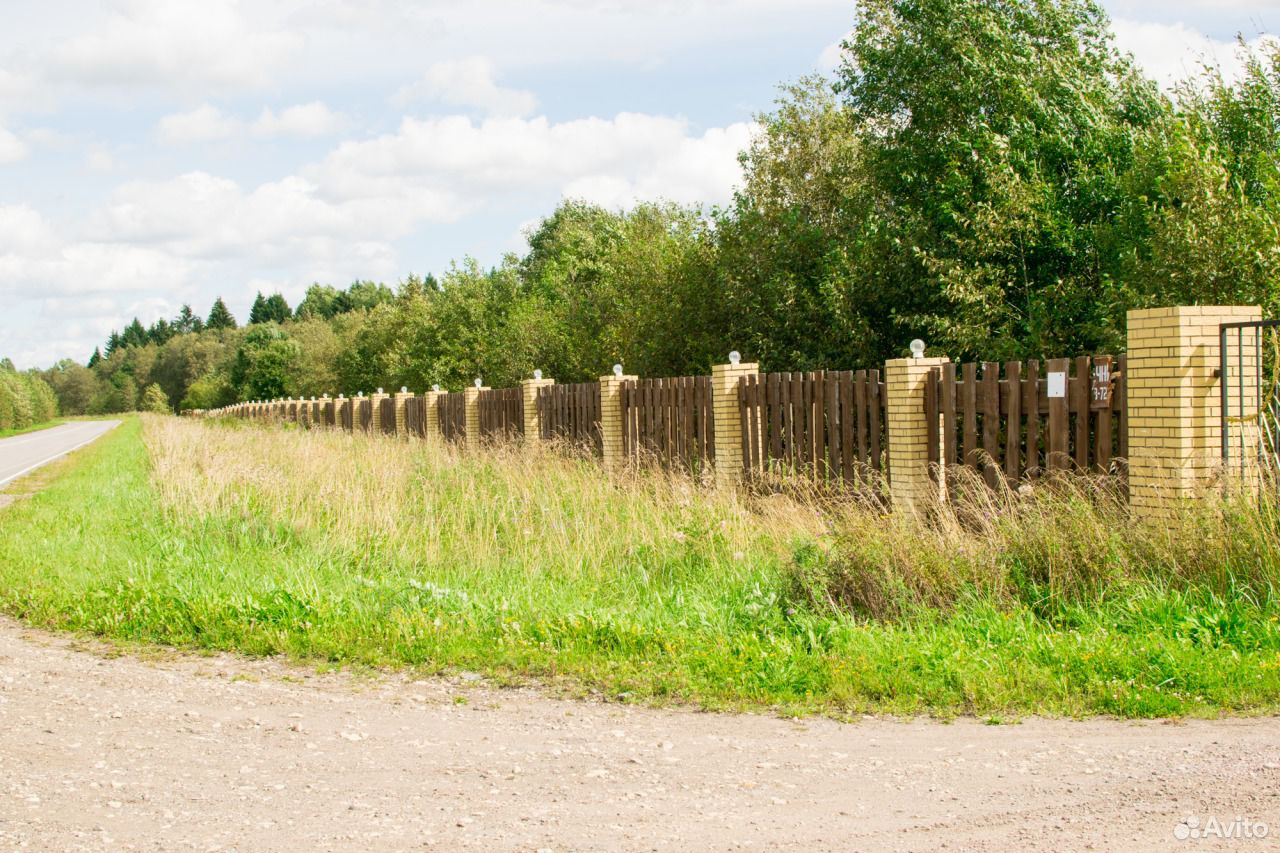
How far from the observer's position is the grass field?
5.38 metres

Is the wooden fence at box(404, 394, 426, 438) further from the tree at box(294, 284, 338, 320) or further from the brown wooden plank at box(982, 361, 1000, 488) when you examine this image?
the tree at box(294, 284, 338, 320)

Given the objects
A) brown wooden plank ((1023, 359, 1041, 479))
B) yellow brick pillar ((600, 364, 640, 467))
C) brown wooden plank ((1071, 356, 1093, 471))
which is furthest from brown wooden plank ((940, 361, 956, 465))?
yellow brick pillar ((600, 364, 640, 467))

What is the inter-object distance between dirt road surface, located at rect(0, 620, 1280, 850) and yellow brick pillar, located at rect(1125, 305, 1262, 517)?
2995 millimetres

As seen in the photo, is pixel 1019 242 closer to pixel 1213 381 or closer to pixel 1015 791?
pixel 1213 381

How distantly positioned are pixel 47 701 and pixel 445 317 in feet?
131

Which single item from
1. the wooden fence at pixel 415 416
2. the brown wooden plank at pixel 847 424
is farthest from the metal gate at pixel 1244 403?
the wooden fence at pixel 415 416

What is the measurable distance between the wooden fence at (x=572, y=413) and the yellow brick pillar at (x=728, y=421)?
12.7ft

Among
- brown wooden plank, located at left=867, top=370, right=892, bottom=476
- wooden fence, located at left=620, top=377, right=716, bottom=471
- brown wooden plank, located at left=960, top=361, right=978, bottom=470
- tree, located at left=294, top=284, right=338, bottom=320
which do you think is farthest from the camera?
tree, located at left=294, top=284, right=338, bottom=320

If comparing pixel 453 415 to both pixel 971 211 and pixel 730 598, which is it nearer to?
pixel 971 211

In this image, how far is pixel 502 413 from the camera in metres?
21.0

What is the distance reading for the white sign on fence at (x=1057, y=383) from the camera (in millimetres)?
8328

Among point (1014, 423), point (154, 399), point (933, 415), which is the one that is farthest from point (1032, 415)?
point (154, 399)

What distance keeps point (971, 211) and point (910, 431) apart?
11.2 meters

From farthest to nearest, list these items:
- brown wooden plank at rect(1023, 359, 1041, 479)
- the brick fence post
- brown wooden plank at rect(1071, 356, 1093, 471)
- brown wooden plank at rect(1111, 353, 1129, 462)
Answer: the brick fence post, brown wooden plank at rect(1023, 359, 1041, 479), brown wooden plank at rect(1071, 356, 1093, 471), brown wooden plank at rect(1111, 353, 1129, 462)
